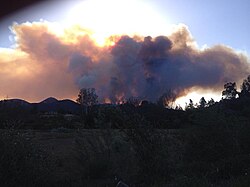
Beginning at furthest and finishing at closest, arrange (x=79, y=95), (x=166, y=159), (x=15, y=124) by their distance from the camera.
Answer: (x=79, y=95)
(x=166, y=159)
(x=15, y=124)

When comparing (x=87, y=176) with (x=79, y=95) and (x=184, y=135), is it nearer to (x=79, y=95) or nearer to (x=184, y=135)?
(x=184, y=135)

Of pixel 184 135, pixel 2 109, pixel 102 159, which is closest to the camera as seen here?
pixel 102 159

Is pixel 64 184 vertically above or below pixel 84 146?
below

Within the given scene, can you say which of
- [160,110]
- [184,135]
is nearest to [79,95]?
[160,110]

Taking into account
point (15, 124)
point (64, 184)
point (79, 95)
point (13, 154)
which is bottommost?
point (64, 184)

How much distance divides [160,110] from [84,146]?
51.4ft

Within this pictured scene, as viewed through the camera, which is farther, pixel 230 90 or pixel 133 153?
pixel 230 90

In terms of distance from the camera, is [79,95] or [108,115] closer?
[108,115]

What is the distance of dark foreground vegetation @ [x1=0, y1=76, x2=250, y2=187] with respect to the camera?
1149cm

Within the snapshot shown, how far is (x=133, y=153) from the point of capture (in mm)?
14547

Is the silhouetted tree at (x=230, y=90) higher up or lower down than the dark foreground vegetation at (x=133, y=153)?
higher up

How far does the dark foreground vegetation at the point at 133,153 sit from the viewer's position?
11492 millimetres

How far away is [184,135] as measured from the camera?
19.1 meters

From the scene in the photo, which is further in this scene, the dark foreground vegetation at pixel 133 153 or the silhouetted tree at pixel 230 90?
the silhouetted tree at pixel 230 90
